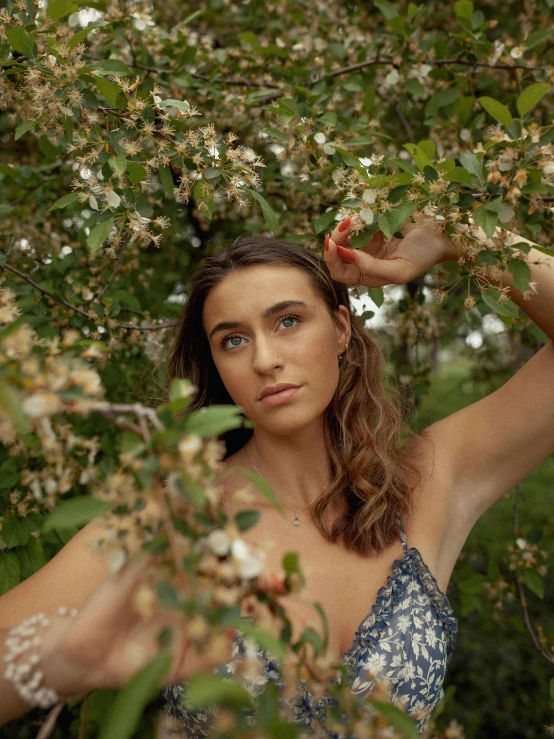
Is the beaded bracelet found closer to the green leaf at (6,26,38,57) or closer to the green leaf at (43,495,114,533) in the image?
the green leaf at (43,495,114,533)

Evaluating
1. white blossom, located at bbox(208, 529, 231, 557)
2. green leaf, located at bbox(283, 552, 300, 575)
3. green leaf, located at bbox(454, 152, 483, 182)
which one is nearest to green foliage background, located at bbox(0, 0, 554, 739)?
green leaf, located at bbox(454, 152, 483, 182)

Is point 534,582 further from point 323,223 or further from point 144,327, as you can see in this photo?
point 144,327

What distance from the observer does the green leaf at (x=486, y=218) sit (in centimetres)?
149

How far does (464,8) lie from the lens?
8.04ft

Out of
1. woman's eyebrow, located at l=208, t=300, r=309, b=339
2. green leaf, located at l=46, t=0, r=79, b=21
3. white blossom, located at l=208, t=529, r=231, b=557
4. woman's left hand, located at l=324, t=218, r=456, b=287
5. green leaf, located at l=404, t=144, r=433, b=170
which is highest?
green leaf, located at l=46, t=0, r=79, b=21

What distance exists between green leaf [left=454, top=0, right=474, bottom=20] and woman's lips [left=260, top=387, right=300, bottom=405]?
5.06ft

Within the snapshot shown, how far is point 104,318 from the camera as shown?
2379 mm

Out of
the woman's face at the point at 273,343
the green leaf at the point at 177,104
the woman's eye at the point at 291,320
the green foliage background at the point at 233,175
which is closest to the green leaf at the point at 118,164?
the green foliage background at the point at 233,175

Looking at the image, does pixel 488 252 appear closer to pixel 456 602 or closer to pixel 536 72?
pixel 536 72

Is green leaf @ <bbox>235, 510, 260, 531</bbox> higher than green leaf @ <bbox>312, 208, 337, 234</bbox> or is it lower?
higher

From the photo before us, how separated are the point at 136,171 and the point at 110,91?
0.20 m

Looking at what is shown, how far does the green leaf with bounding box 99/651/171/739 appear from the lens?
27.8 inches

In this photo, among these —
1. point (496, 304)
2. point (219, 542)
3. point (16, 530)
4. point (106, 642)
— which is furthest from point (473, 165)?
point (16, 530)

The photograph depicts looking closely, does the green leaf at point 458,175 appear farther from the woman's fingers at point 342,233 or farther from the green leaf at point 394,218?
the woman's fingers at point 342,233
